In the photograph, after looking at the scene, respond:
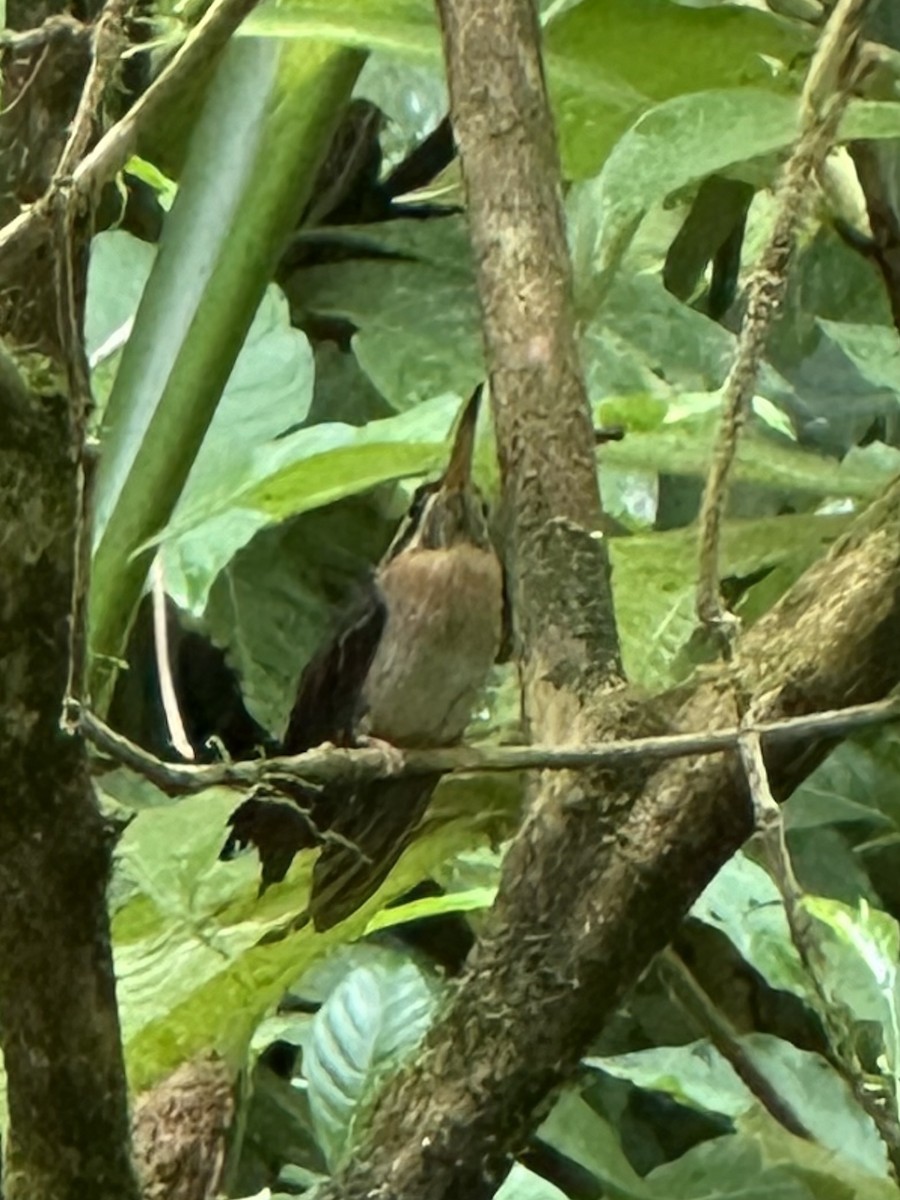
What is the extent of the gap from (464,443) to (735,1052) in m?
0.49

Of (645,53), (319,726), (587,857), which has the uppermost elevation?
(645,53)

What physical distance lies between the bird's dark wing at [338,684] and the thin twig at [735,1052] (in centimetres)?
27

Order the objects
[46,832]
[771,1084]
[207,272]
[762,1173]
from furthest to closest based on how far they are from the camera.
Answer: [771,1084], [762,1173], [207,272], [46,832]

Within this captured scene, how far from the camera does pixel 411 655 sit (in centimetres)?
85

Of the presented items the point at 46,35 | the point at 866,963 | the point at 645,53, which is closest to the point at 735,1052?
the point at 866,963

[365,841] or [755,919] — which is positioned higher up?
[365,841]

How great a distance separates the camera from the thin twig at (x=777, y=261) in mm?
484

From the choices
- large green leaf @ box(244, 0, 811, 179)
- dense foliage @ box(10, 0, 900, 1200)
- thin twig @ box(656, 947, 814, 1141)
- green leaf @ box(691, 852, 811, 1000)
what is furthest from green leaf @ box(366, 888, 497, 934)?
large green leaf @ box(244, 0, 811, 179)

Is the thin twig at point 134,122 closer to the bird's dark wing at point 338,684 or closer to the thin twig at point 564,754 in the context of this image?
the thin twig at point 564,754

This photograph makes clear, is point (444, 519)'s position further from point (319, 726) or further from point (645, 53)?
point (645, 53)

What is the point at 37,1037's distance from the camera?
441 millimetres

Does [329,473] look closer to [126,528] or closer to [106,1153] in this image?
[126,528]

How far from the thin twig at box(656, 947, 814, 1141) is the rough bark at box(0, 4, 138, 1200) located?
580 mm

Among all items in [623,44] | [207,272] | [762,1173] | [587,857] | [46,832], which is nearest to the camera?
[46,832]
